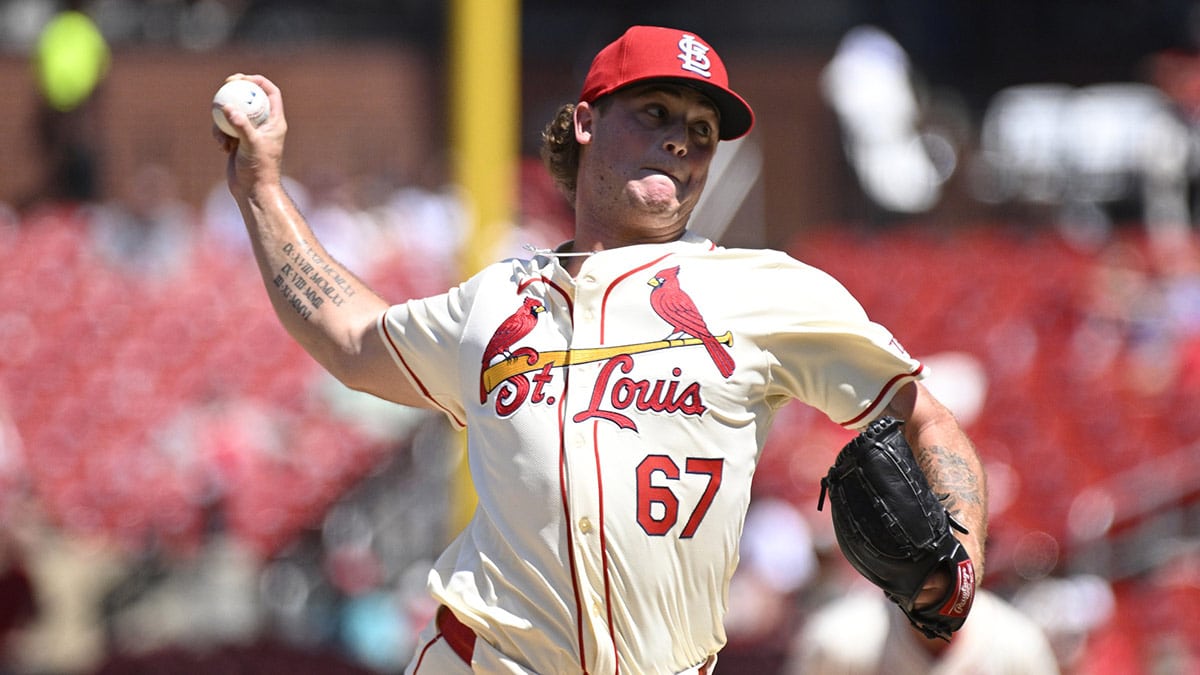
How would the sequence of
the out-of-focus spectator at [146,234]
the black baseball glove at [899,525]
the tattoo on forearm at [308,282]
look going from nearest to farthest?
1. the black baseball glove at [899,525]
2. the tattoo on forearm at [308,282]
3. the out-of-focus spectator at [146,234]

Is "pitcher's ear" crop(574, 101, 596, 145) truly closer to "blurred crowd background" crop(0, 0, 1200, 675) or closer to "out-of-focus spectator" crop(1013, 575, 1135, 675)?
"blurred crowd background" crop(0, 0, 1200, 675)

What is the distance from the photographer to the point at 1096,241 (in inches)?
425

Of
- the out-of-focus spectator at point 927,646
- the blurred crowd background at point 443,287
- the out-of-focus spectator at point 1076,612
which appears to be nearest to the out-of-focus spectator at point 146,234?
the blurred crowd background at point 443,287

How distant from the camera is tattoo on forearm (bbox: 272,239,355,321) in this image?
104 inches

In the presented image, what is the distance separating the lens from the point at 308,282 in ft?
8.68

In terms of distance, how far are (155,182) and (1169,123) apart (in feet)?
25.2

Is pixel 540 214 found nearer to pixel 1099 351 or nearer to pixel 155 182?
pixel 155 182

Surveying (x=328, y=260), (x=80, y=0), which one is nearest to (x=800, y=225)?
(x=80, y=0)

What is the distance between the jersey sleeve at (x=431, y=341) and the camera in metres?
2.49

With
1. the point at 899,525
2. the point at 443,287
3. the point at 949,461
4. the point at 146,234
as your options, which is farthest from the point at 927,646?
the point at 146,234

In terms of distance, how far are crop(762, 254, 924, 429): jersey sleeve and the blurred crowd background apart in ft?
4.99

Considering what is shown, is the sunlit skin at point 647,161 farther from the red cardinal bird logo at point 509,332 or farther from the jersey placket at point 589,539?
the jersey placket at point 589,539

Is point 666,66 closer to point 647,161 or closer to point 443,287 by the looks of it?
point 647,161

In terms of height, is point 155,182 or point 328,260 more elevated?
point 328,260
